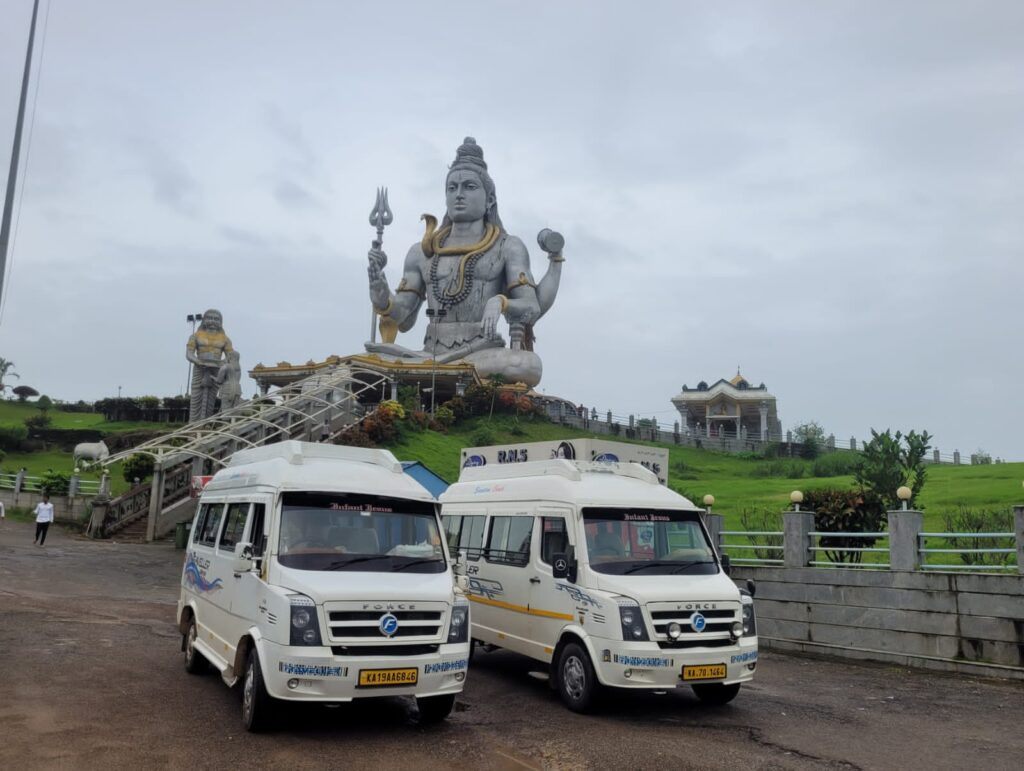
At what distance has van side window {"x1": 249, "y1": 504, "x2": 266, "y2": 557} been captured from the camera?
25.5ft

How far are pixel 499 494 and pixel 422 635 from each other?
3786 millimetres

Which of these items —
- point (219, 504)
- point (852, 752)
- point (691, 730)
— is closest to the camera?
point (852, 752)

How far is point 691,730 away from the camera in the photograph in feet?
25.9

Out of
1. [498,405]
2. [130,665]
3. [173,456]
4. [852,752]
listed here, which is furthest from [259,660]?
[498,405]

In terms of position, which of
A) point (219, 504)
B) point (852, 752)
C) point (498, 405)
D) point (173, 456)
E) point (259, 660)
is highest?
point (498, 405)

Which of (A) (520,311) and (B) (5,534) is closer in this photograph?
(B) (5,534)

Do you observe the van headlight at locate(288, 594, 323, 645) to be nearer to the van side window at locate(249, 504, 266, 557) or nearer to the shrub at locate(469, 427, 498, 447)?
the van side window at locate(249, 504, 266, 557)

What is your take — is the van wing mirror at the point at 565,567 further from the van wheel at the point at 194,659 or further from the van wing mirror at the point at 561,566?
the van wheel at the point at 194,659

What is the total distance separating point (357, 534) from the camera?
800cm

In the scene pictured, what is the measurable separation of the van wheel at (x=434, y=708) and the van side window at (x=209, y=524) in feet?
10.6

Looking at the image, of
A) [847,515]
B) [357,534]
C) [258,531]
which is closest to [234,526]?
[258,531]

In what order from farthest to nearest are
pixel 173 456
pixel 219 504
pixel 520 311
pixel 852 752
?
1. pixel 520 311
2. pixel 173 456
3. pixel 219 504
4. pixel 852 752

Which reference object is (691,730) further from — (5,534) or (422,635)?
(5,534)

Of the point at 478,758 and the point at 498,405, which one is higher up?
the point at 498,405
